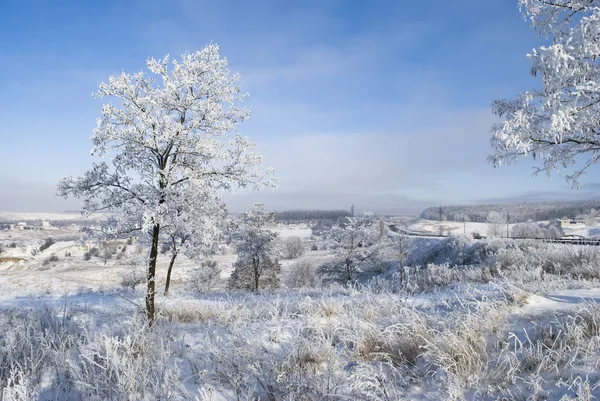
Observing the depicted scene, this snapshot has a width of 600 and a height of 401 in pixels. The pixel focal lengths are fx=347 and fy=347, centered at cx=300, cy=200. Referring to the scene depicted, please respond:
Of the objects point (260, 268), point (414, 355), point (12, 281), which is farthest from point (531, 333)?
point (12, 281)

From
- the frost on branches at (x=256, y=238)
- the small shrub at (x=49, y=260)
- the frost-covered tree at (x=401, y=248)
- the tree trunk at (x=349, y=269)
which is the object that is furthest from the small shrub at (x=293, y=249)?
the small shrub at (x=49, y=260)

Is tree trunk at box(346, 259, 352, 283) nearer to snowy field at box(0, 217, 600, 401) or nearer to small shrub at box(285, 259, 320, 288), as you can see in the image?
small shrub at box(285, 259, 320, 288)

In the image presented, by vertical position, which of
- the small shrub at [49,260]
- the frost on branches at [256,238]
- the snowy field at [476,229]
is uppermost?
the frost on branches at [256,238]

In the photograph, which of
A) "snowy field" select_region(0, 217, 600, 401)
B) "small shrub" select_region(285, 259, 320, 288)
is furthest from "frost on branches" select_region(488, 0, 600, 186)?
"small shrub" select_region(285, 259, 320, 288)

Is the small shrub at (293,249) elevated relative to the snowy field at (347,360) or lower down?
lower down

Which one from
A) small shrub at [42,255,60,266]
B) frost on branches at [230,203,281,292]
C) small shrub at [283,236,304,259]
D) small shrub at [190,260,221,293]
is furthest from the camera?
small shrub at [283,236,304,259]

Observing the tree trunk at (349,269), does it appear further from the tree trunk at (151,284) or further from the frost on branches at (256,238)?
the tree trunk at (151,284)

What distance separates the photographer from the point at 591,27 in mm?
4129

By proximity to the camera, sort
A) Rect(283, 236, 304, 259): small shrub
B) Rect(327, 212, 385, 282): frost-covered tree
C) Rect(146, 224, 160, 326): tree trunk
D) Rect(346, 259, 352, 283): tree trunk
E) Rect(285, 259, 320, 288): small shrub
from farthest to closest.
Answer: Rect(283, 236, 304, 259): small shrub < Rect(285, 259, 320, 288): small shrub < Rect(327, 212, 385, 282): frost-covered tree < Rect(346, 259, 352, 283): tree trunk < Rect(146, 224, 160, 326): tree trunk

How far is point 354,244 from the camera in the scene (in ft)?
105

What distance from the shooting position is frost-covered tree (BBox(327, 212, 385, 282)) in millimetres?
31734

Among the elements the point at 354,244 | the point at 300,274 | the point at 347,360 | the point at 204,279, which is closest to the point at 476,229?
the point at 300,274

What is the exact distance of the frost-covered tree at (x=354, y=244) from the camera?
31.7 m

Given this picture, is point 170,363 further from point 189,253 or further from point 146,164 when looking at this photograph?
point 189,253
